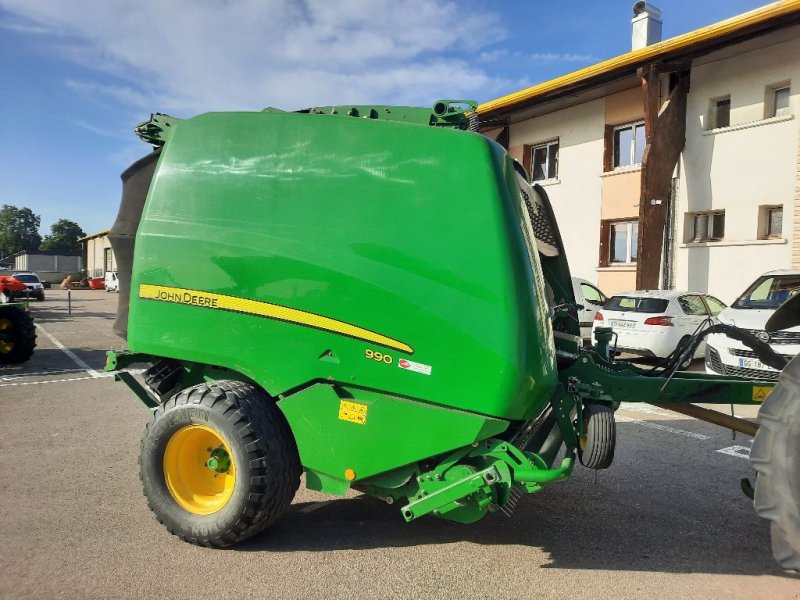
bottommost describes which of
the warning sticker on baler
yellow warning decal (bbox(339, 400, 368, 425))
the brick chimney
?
yellow warning decal (bbox(339, 400, 368, 425))

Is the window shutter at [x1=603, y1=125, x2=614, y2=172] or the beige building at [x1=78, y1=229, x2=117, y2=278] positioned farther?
the beige building at [x1=78, y1=229, x2=117, y2=278]

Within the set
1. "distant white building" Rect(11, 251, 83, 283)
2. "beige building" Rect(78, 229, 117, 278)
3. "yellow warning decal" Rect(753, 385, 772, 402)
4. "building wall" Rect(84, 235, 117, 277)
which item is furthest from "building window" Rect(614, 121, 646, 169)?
"distant white building" Rect(11, 251, 83, 283)

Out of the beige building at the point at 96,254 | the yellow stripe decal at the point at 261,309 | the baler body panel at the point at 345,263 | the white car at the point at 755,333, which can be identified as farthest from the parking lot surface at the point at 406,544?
the beige building at the point at 96,254

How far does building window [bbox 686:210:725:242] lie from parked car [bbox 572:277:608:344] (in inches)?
109

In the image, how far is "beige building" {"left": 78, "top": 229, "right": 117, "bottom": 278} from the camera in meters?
60.0

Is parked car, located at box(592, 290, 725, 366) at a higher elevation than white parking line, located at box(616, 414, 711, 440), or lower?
higher

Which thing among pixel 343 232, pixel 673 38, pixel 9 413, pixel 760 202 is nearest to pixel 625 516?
pixel 343 232

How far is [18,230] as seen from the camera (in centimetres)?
11700

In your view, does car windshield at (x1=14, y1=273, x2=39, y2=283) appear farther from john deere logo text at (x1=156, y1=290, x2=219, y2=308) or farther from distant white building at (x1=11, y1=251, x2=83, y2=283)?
distant white building at (x1=11, y1=251, x2=83, y2=283)

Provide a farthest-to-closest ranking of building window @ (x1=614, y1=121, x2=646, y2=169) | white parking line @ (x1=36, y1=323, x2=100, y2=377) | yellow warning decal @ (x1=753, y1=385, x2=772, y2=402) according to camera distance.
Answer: building window @ (x1=614, y1=121, x2=646, y2=169)
white parking line @ (x1=36, y1=323, x2=100, y2=377)
yellow warning decal @ (x1=753, y1=385, x2=772, y2=402)

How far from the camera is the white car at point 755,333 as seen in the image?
281 inches

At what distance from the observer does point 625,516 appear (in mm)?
4027

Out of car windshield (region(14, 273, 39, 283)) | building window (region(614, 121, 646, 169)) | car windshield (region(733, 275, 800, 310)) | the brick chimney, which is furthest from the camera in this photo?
car windshield (region(14, 273, 39, 283))

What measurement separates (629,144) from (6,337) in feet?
48.2
